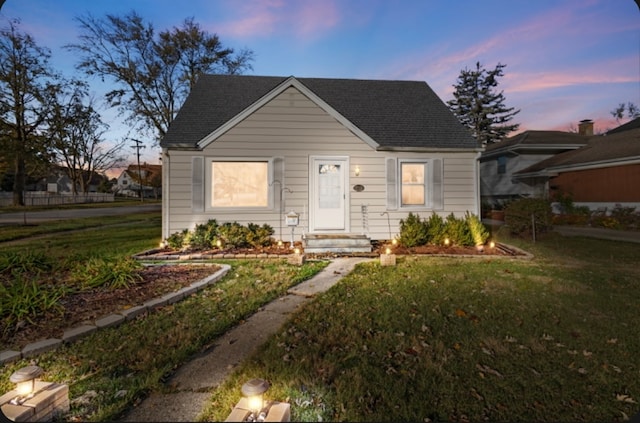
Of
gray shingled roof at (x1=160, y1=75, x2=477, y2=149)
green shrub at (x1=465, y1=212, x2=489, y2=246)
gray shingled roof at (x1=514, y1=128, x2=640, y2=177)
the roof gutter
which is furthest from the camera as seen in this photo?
gray shingled roof at (x1=514, y1=128, x2=640, y2=177)

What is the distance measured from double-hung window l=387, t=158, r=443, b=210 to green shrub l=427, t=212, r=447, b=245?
2.42ft

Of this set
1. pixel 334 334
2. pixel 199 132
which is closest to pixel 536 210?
pixel 334 334

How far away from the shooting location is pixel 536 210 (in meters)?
10.0

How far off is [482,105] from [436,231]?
96.3 ft

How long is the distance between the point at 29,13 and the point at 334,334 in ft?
17.9

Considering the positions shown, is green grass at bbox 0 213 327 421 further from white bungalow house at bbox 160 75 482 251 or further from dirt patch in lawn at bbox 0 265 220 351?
white bungalow house at bbox 160 75 482 251

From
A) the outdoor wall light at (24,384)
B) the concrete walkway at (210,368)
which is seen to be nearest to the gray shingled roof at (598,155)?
the concrete walkway at (210,368)

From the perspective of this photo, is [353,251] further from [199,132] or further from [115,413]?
[115,413]

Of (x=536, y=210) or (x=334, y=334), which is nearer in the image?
(x=334, y=334)

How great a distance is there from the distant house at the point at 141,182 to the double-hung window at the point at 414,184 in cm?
4126

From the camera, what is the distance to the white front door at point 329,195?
354 inches

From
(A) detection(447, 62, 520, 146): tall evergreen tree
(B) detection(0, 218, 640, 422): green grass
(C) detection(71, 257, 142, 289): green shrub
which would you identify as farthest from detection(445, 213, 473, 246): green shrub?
(A) detection(447, 62, 520, 146): tall evergreen tree

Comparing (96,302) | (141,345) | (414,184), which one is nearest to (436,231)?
(414,184)

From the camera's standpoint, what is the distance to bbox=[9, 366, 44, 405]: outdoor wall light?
1971mm
